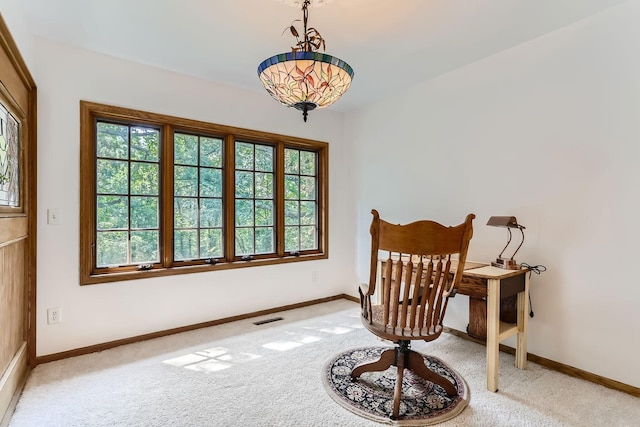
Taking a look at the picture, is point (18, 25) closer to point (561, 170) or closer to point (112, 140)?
point (112, 140)

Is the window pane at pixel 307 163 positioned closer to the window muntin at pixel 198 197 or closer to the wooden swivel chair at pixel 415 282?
the window muntin at pixel 198 197

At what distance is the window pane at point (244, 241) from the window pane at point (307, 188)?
0.82 meters

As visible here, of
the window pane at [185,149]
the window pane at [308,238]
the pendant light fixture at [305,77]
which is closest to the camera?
the pendant light fixture at [305,77]

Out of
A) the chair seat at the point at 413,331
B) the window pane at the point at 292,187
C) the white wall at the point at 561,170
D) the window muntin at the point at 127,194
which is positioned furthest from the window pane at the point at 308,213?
the chair seat at the point at 413,331

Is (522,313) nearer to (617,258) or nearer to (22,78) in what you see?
(617,258)

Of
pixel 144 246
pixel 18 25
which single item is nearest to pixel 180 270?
pixel 144 246

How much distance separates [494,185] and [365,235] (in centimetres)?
159

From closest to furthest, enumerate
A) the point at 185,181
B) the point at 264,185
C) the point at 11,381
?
the point at 11,381
the point at 185,181
the point at 264,185

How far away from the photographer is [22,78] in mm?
2100

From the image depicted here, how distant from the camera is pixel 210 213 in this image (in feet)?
10.8

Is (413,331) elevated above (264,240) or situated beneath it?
situated beneath

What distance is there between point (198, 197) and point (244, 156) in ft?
2.17

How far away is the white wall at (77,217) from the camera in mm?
2447

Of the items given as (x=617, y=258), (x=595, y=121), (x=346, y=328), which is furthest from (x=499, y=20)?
(x=346, y=328)
